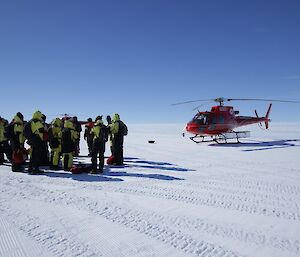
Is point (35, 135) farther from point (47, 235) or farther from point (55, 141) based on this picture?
point (47, 235)

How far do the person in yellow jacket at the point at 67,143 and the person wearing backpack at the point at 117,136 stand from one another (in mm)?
1670

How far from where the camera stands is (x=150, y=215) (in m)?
4.74

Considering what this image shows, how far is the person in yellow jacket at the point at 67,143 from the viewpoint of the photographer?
940 cm

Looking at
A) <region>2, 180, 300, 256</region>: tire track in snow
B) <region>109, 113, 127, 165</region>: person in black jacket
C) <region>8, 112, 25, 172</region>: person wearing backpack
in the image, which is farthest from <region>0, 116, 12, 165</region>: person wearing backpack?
<region>2, 180, 300, 256</region>: tire track in snow

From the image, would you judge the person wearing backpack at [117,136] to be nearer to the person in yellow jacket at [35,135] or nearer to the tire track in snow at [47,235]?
the person in yellow jacket at [35,135]

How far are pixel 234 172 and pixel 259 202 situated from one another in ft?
11.2

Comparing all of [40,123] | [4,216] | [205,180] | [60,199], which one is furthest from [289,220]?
[40,123]

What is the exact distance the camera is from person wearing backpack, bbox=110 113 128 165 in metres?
10.7

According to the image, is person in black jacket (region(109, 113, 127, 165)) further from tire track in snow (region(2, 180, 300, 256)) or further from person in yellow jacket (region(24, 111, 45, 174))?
tire track in snow (region(2, 180, 300, 256))

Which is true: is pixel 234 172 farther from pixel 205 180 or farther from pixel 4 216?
pixel 4 216

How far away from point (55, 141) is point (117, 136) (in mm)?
2135

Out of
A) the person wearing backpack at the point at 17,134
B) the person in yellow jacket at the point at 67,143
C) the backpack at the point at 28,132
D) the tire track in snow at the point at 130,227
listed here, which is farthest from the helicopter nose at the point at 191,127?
the tire track in snow at the point at 130,227

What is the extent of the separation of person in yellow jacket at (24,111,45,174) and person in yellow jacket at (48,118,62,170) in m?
0.98

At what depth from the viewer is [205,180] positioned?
7656 millimetres
